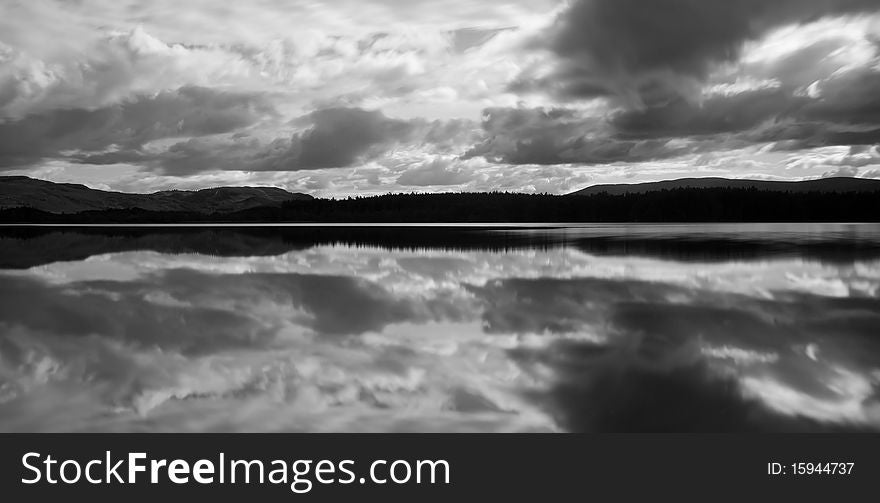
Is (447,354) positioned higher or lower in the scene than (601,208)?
lower

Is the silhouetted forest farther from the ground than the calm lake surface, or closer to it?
farther from the ground

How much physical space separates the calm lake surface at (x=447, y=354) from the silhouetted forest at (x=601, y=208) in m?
138

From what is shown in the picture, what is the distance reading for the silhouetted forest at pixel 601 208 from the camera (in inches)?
5625

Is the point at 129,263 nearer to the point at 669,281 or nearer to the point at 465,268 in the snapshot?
the point at 465,268

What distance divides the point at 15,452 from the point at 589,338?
30.2 feet

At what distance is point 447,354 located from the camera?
11.2 m

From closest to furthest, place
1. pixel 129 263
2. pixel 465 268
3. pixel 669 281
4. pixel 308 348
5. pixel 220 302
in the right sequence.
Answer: pixel 308 348, pixel 220 302, pixel 669 281, pixel 465 268, pixel 129 263

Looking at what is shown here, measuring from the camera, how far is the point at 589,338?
39.8 ft

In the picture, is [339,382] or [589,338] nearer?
[339,382]

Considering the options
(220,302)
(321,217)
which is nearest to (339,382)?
(220,302)

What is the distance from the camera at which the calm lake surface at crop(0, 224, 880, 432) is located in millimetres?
8086

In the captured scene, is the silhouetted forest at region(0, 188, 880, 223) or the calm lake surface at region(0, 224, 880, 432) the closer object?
the calm lake surface at region(0, 224, 880, 432)

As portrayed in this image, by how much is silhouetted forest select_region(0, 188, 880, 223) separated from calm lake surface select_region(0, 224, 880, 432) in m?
138

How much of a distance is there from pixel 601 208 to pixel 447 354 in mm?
161286
